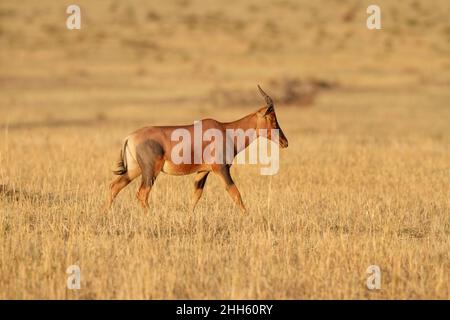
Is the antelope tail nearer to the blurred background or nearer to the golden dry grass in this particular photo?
the golden dry grass

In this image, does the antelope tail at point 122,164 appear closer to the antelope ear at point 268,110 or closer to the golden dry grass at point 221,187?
the golden dry grass at point 221,187

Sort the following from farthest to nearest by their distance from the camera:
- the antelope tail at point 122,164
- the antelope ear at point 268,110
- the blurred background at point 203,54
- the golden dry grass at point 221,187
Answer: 1. the blurred background at point 203,54
2. the antelope ear at point 268,110
3. the antelope tail at point 122,164
4. the golden dry grass at point 221,187

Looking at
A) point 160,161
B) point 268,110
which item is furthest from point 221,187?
point 160,161

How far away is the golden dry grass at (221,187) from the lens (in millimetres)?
6781

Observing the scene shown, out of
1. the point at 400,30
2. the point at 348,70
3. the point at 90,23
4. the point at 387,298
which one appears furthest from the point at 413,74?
the point at 387,298

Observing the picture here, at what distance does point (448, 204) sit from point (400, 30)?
36835 mm

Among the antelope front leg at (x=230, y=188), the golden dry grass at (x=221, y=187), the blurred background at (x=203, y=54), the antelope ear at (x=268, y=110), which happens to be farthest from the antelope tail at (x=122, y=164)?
the blurred background at (x=203, y=54)

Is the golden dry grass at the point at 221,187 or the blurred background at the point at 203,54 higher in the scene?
the blurred background at the point at 203,54

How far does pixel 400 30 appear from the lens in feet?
149

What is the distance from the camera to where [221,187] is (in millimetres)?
11828

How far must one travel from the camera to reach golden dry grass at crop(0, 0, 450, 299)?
678 centimetres

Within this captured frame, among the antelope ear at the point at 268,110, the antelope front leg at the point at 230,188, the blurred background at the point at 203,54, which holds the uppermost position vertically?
the blurred background at the point at 203,54

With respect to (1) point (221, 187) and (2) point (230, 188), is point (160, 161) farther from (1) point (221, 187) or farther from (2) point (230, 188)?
(1) point (221, 187)

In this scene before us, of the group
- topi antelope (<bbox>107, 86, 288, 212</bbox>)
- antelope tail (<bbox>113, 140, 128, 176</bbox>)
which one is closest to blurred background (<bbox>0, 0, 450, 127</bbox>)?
antelope tail (<bbox>113, 140, 128, 176</bbox>)
